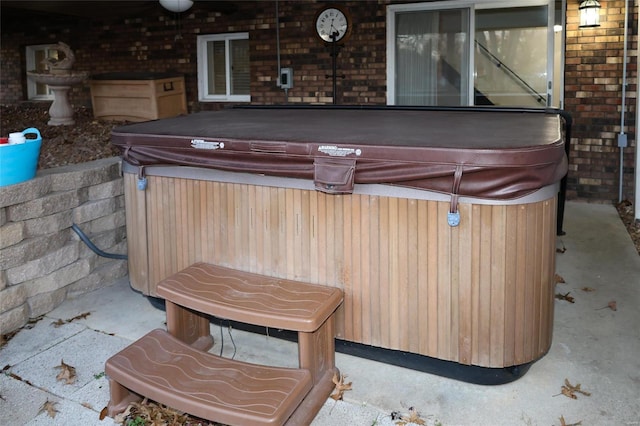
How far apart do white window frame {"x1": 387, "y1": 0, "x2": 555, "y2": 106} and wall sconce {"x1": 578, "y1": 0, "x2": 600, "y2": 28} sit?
0.34 meters

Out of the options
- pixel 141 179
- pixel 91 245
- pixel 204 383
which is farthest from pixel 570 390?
pixel 91 245

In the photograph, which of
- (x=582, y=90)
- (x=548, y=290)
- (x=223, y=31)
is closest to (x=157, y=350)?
(x=548, y=290)

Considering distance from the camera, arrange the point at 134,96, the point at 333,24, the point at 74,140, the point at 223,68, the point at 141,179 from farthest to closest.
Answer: the point at 223,68 < the point at 134,96 < the point at 333,24 < the point at 74,140 < the point at 141,179

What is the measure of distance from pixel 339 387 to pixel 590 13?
4.86 meters

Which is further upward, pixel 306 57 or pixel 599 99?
pixel 306 57

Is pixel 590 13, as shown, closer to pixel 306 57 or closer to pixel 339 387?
pixel 306 57

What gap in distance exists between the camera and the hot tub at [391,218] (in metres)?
2.32

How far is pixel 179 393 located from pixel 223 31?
6.44m

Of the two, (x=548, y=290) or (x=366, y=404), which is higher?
(x=548, y=290)

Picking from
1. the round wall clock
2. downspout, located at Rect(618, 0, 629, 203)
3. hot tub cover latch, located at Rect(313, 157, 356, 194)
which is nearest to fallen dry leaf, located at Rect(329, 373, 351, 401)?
Answer: hot tub cover latch, located at Rect(313, 157, 356, 194)

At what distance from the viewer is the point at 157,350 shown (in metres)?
2.51

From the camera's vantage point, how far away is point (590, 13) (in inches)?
A: 223

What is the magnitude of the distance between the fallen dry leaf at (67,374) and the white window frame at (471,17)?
4.99m

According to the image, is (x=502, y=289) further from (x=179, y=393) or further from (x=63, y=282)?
(x=63, y=282)
